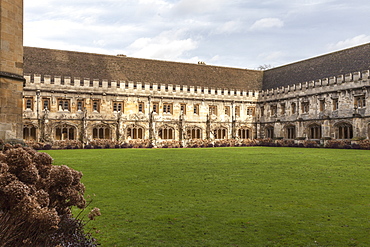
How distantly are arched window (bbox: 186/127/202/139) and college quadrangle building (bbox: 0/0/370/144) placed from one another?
0.12 metres

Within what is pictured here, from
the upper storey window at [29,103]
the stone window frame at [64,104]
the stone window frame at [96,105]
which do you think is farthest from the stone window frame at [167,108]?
the upper storey window at [29,103]

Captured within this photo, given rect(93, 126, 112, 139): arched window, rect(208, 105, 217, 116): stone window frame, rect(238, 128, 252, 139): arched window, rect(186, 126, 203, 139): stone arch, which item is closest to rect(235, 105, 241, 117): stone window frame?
rect(238, 128, 252, 139): arched window

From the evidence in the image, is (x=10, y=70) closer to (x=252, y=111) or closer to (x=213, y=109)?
(x=213, y=109)

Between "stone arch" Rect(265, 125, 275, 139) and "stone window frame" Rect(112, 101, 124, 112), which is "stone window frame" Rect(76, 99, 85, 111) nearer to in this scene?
"stone window frame" Rect(112, 101, 124, 112)

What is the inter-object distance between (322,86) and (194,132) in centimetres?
1440

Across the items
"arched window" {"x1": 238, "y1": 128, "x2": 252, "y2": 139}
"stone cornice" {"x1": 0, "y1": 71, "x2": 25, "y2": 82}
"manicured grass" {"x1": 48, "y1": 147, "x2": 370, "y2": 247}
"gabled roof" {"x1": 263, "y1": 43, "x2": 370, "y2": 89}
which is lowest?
"manicured grass" {"x1": 48, "y1": 147, "x2": 370, "y2": 247}

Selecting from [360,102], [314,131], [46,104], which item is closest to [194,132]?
[314,131]

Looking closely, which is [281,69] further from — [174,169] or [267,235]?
[267,235]

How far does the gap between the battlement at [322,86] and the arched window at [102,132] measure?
745 inches

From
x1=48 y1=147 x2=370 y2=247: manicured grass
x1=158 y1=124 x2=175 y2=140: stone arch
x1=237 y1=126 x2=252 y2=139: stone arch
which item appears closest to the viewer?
x1=48 y1=147 x2=370 y2=247: manicured grass

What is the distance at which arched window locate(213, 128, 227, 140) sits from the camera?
39594 mm

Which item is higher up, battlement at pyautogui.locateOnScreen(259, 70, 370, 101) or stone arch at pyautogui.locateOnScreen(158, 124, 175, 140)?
battlement at pyautogui.locateOnScreen(259, 70, 370, 101)

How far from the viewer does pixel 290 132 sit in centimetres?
3753

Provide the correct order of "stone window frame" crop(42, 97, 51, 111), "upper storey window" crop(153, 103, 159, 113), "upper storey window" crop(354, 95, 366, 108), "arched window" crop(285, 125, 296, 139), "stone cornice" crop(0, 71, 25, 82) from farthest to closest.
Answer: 1. "arched window" crop(285, 125, 296, 139)
2. "upper storey window" crop(153, 103, 159, 113)
3. "stone window frame" crop(42, 97, 51, 111)
4. "upper storey window" crop(354, 95, 366, 108)
5. "stone cornice" crop(0, 71, 25, 82)
